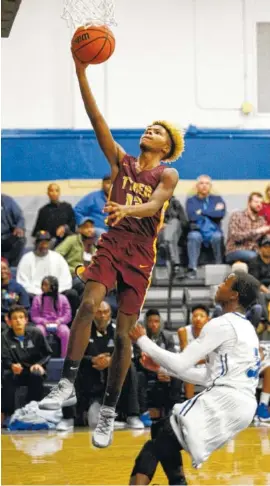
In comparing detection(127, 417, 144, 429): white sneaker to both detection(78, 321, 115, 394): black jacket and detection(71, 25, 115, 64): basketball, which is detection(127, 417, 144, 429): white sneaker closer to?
detection(78, 321, 115, 394): black jacket

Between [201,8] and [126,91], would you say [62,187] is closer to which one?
[126,91]

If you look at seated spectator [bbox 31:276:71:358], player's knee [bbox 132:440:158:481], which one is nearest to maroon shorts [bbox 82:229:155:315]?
player's knee [bbox 132:440:158:481]

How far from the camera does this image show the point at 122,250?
6949mm

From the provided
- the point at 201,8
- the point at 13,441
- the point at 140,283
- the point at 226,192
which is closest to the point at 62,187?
the point at 226,192

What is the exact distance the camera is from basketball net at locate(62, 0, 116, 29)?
7.02 m

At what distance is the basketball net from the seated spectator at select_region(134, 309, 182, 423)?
17.1 ft

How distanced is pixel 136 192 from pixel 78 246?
6.73 meters

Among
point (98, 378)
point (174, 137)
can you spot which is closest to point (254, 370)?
point (174, 137)

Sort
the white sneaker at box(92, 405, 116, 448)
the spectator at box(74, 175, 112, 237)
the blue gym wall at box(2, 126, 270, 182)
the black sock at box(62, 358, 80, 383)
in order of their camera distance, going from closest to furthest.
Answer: the black sock at box(62, 358, 80, 383) → the white sneaker at box(92, 405, 116, 448) → the spectator at box(74, 175, 112, 237) → the blue gym wall at box(2, 126, 270, 182)

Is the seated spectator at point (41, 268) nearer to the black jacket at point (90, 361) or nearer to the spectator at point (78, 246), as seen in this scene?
the spectator at point (78, 246)

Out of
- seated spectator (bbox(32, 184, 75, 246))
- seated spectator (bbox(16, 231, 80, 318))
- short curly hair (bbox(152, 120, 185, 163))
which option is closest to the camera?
short curly hair (bbox(152, 120, 185, 163))

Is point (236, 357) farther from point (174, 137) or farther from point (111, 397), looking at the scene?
point (174, 137)

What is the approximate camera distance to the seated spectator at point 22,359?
11578 millimetres

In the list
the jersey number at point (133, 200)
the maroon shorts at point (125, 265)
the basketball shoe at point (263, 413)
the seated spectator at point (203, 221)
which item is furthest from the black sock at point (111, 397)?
the seated spectator at point (203, 221)
